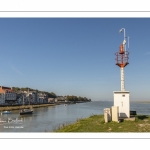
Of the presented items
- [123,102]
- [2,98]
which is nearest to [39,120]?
[123,102]

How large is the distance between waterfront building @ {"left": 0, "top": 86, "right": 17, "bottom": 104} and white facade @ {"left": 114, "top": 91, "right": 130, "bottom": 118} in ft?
116

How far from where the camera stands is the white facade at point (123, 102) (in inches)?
362

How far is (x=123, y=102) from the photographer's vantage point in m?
9.23

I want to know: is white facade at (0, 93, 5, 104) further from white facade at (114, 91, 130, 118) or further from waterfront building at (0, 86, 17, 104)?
white facade at (114, 91, 130, 118)

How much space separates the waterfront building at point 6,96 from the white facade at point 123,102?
116 ft

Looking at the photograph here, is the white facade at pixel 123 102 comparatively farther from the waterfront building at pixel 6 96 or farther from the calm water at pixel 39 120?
the waterfront building at pixel 6 96

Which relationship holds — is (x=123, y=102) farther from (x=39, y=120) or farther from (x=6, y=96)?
(x=6, y=96)

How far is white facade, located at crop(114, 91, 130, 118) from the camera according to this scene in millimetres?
9195

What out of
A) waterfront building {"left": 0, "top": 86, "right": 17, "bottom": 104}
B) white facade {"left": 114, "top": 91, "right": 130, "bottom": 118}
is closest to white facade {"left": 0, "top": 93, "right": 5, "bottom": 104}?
waterfront building {"left": 0, "top": 86, "right": 17, "bottom": 104}

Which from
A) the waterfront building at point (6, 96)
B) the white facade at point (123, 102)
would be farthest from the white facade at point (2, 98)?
the white facade at point (123, 102)

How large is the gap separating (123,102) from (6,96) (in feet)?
123
